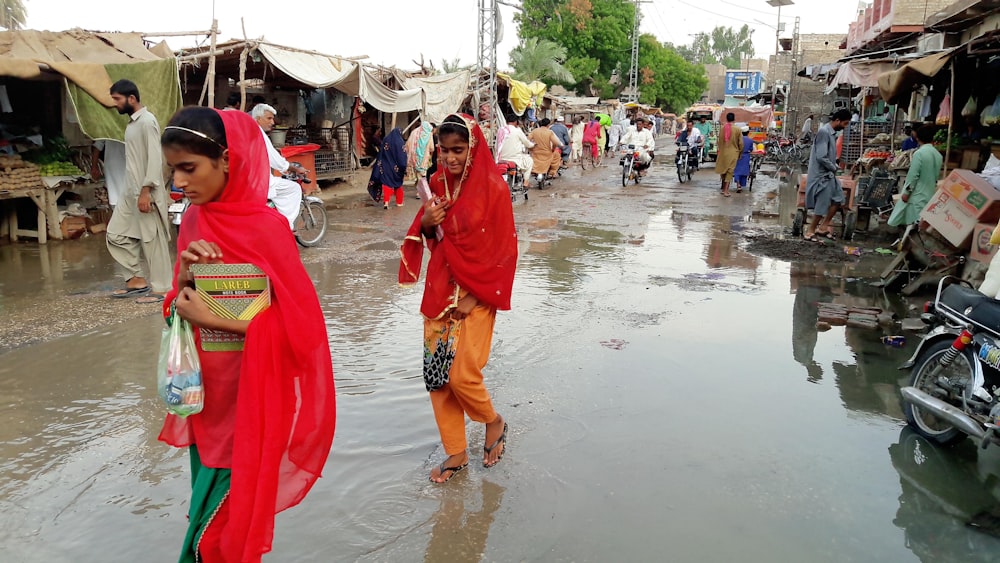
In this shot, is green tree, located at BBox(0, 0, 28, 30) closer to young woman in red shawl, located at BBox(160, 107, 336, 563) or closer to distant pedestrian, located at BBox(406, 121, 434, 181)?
distant pedestrian, located at BBox(406, 121, 434, 181)

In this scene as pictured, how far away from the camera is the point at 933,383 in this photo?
13.1 feet

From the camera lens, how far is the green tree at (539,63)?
1400 inches

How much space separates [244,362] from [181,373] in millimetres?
183

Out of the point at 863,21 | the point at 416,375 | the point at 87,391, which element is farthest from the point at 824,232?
the point at 863,21

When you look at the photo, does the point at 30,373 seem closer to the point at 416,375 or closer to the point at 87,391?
the point at 87,391

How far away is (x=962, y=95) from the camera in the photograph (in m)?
10.6

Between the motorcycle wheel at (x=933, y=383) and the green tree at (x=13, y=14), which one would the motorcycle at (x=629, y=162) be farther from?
the green tree at (x=13, y=14)

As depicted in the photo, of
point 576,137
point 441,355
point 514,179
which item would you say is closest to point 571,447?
point 441,355

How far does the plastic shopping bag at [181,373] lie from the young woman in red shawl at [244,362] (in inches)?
2.3

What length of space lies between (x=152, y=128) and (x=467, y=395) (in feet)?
13.5

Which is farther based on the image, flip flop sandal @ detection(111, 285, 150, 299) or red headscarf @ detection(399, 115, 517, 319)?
flip flop sandal @ detection(111, 285, 150, 299)

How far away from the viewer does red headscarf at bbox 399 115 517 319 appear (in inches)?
125

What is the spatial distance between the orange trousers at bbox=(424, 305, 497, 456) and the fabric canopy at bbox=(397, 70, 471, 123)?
13174 millimetres

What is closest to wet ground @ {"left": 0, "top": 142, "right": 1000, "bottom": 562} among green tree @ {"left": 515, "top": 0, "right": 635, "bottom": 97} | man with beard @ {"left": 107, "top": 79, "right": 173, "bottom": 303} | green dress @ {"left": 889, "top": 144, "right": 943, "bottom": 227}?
man with beard @ {"left": 107, "top": 79, "right": 173, "bottom": 303}
